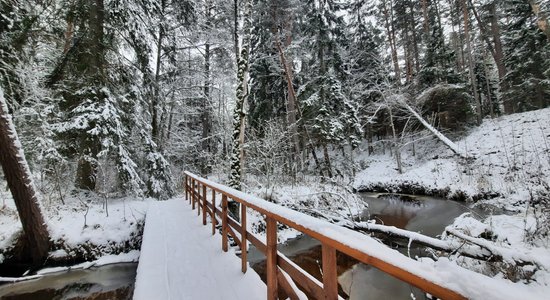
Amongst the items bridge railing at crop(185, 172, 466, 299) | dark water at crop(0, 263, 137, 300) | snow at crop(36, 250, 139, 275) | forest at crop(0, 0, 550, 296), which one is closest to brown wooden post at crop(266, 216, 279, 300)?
bridge railing at crop(185, 172, 466, 299)

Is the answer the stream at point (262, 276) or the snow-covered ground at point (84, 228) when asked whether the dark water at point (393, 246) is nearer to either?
the stream at point (262, 276)

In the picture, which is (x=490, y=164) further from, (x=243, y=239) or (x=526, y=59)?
(x=243, y=239)

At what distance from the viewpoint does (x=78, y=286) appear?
525 cm

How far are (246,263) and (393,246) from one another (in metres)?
4.31

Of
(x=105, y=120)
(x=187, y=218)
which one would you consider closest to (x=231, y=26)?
(x=105, y=120)

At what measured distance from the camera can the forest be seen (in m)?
5.68

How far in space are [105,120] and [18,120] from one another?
2586mm

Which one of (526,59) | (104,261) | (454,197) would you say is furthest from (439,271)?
(526,59)

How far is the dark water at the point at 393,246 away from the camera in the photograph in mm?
4898

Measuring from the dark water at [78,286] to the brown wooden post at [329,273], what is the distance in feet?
16.0

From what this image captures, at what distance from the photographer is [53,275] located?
5570 mm

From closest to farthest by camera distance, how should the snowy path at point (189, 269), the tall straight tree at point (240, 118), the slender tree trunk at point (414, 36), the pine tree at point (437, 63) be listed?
the snowy path at point (189, 269) → the tall straight tree at point (240, 118) → the pine tree at point (437, 63) → the slender tree trunk at point (414, 36)

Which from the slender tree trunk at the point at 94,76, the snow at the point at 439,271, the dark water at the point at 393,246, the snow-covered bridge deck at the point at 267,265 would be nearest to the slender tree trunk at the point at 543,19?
the dark water at the point at 393,246

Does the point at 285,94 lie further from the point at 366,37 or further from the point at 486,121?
the point at 486,121
